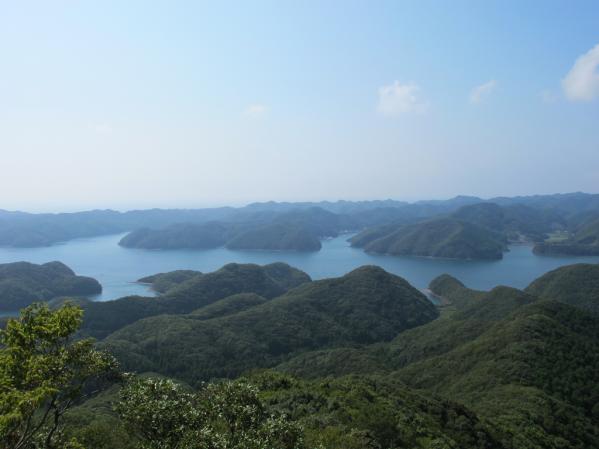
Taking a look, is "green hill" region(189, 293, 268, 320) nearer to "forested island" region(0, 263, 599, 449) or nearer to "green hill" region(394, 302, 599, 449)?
"forested island" region(0, 263, 599, 449)

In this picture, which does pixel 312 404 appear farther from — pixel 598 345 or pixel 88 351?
pixel 598 345

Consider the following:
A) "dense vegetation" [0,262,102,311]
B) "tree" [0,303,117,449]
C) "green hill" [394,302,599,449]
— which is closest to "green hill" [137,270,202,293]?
"dense vegetation" [0,262,102,311]

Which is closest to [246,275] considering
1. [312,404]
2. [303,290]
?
[303,290]

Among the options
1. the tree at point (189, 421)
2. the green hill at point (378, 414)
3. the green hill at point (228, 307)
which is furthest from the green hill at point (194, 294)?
the tree at point (189, 421)

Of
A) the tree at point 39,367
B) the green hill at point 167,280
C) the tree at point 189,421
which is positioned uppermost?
the tree at point 39,367

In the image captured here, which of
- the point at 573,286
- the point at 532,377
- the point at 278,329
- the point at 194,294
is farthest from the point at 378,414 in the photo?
the point at 573,286

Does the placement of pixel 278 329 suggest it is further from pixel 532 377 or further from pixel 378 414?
pixel 378 414

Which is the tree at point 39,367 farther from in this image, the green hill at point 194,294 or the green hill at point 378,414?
the green hill at point 194,294
